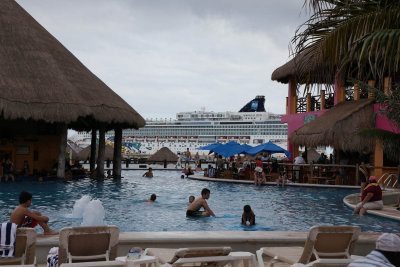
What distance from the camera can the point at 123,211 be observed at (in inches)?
440

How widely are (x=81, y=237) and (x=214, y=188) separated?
13602mm

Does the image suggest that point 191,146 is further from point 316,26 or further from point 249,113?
point 316,26

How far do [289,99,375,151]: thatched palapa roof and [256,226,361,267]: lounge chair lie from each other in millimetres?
12864

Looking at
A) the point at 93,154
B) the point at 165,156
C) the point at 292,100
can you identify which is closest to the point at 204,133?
the point at 165,156

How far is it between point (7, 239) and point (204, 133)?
81.8 m

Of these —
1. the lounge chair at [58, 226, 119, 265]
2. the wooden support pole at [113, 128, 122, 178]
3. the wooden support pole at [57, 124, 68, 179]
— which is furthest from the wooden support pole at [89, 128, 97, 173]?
the lounge chair at [58, 226, 119, 265]

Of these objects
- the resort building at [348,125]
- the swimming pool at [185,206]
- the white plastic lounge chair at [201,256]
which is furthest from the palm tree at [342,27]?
the resort building at [348,125]

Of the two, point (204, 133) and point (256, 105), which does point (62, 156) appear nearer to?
Answer: point (204, 133)

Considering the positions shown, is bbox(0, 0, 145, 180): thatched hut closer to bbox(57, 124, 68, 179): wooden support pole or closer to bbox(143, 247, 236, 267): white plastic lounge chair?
bbox(57, 124, 68, 179): wooden support pole

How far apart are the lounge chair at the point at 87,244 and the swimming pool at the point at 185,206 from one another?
468 centimetres

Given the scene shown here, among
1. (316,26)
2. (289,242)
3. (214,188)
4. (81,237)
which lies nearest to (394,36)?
(316,26)

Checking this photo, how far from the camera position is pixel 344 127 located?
17.7 m

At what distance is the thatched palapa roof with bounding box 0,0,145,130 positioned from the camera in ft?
55.3

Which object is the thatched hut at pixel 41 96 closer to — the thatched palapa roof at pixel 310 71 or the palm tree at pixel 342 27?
the thatched palapa roof at pixel 310 71
